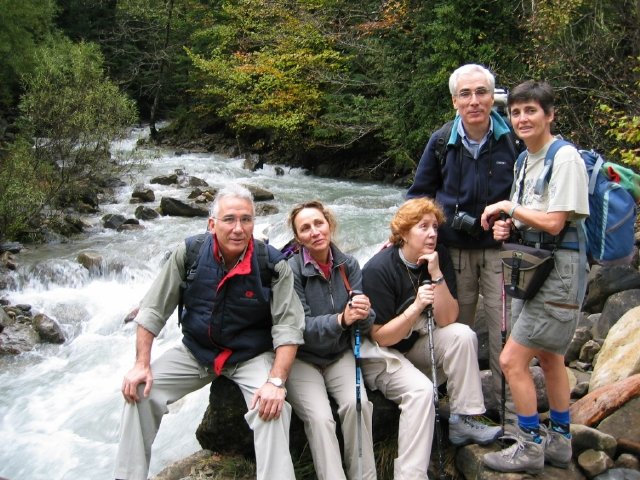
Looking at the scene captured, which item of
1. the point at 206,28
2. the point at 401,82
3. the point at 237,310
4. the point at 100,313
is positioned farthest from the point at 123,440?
the point at 206,28

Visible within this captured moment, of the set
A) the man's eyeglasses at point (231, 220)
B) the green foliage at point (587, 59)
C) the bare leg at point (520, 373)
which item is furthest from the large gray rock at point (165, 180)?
the bare leg at point (520, 373)

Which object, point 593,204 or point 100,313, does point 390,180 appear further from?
point 593,204

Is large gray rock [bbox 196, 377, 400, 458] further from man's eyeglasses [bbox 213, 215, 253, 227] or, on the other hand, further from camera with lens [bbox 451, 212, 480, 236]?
camera with lens [bbox 451, 212, 480, 236]

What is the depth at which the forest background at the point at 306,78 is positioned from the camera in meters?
9.65

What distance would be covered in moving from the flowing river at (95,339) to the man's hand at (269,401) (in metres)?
1.24

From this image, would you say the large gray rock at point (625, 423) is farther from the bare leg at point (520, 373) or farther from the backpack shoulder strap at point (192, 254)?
the backpack shoulder strap at point (192, 254)

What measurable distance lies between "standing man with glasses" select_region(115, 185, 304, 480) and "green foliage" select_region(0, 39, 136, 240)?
31.2 feet

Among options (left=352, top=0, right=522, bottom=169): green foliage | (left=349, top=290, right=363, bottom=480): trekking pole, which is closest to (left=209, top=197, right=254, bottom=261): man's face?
(left=349, top=290, right=363, bottom=480): trekking pole

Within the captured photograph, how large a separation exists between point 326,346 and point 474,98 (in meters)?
1.60

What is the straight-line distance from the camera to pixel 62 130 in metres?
12.3

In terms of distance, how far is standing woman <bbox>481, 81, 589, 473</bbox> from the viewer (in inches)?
113

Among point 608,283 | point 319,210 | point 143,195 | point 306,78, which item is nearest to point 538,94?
point 319,210

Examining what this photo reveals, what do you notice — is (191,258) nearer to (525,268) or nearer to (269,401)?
(269,401)

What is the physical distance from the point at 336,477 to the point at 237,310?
102cm
